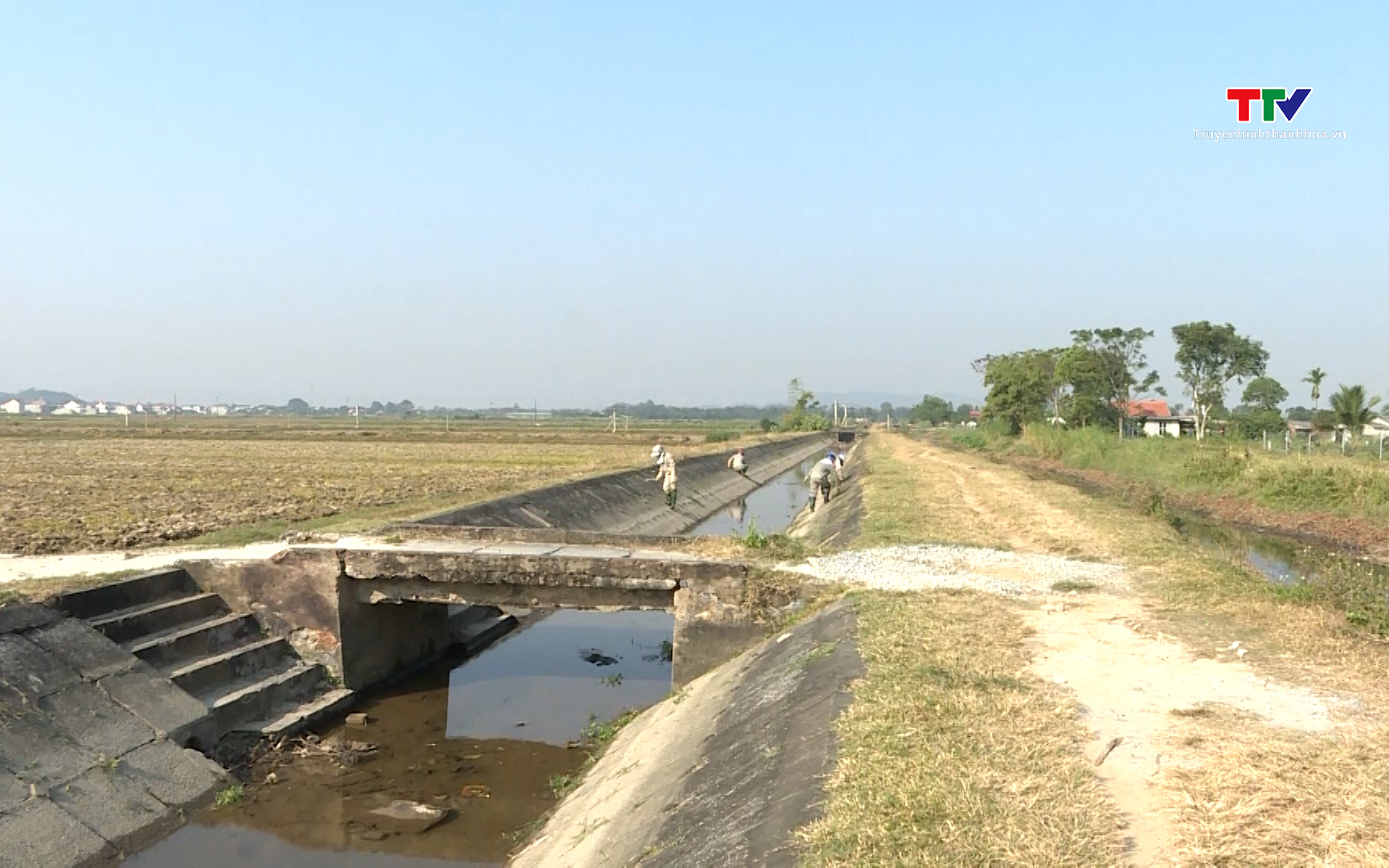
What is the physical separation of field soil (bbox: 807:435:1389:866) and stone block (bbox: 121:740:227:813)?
6853 millimetres

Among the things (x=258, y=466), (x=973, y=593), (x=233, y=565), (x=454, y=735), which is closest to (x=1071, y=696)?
(x=973, y=593)

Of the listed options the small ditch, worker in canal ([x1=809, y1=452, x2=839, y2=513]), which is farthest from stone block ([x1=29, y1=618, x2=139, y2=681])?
worker in canal ([x1=809, y1=452, x2=839, y2=513])

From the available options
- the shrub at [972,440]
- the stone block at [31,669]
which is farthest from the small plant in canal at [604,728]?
the shrub at [972,440]

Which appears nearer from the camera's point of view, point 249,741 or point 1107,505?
point 249,741

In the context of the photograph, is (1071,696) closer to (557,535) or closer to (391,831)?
(391,831)

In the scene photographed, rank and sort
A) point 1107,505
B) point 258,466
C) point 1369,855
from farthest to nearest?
point 258,466 < point 1107,505 < point 1369,855

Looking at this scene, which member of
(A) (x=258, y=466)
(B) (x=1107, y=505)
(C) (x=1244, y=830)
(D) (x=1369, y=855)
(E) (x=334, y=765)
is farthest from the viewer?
(A) (x=258, y=466)

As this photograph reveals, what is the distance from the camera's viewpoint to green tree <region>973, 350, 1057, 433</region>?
69.8 meters

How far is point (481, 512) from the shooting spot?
20359 millimetres

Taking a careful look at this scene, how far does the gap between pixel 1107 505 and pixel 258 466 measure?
3254 cm

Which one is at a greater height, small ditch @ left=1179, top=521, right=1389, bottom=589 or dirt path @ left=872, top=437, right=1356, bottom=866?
dirt path @ left=872, top=437, right=1356, bottom=866

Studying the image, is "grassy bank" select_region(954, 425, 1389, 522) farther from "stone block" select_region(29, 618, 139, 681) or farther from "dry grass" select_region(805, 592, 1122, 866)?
"stone block" select_region(29, 618, 139, 681)

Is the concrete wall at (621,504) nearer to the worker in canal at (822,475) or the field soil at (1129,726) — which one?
the worker in canal at (822,475)

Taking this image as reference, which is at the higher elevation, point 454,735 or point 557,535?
point 557,535
